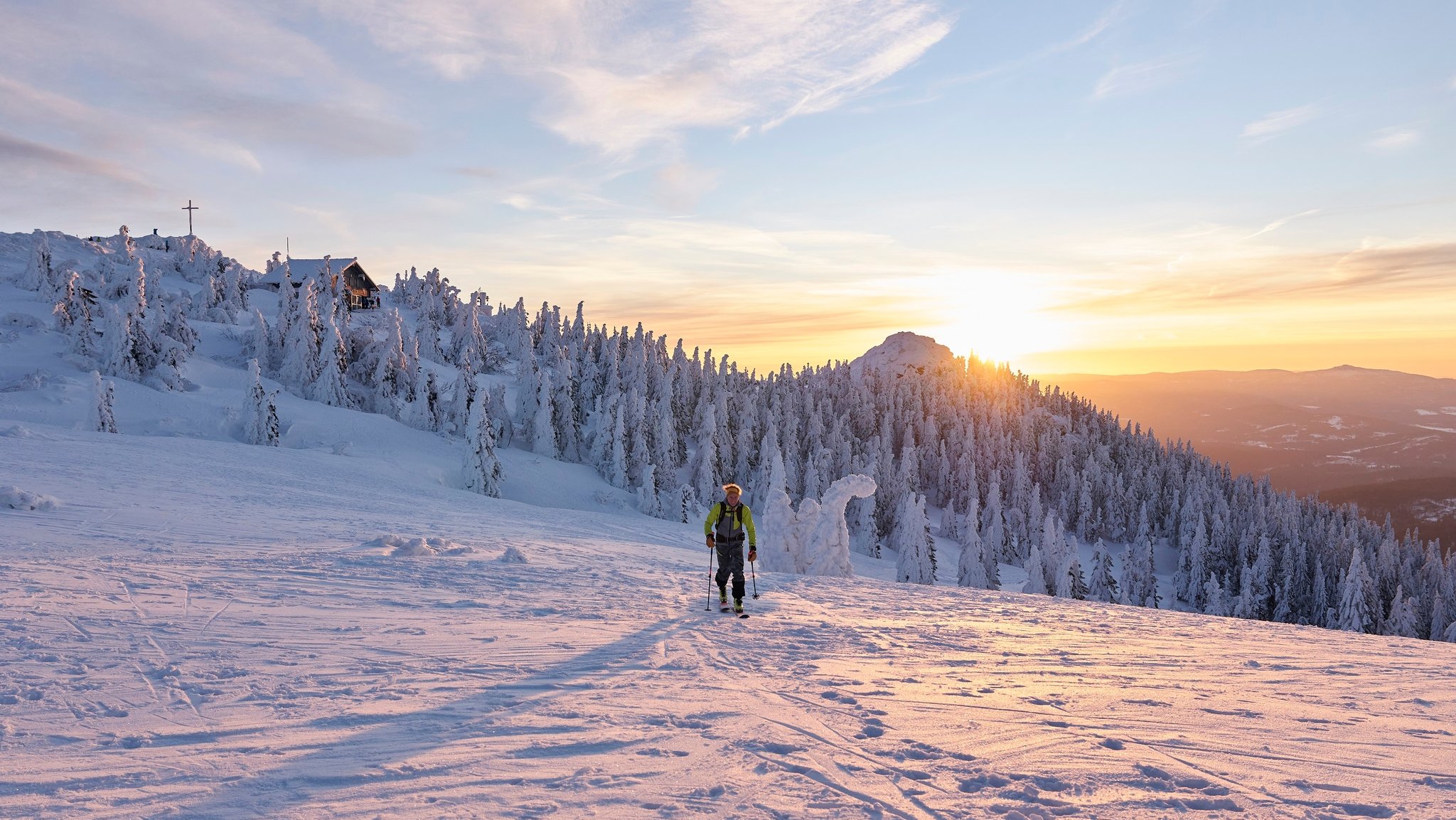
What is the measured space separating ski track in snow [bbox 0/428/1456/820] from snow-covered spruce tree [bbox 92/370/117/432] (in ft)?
111

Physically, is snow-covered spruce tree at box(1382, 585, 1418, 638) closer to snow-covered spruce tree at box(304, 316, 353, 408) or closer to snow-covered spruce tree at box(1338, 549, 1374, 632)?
snow-covered spruce tree at box(1338, 549, 1374, 632)

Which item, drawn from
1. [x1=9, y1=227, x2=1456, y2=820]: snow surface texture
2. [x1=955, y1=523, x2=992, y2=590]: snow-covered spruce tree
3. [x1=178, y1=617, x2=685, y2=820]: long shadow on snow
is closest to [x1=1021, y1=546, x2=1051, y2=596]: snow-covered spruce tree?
[x1=955, y1=523, x2=992, y2=590]: snow-covered spruce tree

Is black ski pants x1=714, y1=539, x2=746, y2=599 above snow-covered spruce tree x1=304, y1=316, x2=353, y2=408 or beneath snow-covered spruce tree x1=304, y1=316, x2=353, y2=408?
beneath

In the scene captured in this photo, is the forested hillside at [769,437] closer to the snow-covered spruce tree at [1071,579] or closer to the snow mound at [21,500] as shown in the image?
the snow-covered spruce tree at [1071,579]

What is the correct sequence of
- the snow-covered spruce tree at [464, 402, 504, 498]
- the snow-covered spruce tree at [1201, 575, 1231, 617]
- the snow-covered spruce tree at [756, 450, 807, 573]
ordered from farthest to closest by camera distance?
1. the snow-covered spruce tree at [1201, 575, 1231, 617]
2. the snow-covered spruce tree at [464, 402, 504, 498]
3. the snow-covered spruce tree at [756, 450, 807, 573]

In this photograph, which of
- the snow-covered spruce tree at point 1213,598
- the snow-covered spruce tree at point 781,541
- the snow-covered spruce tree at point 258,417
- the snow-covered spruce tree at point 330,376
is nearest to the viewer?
the snow-covered spruce tree at point 781,541

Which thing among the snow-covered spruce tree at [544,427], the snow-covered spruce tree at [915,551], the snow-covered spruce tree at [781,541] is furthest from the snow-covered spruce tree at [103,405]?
the snow-covered spruce tree at [915,551]

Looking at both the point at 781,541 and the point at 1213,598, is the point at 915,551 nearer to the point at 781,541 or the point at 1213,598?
the point at 781,541

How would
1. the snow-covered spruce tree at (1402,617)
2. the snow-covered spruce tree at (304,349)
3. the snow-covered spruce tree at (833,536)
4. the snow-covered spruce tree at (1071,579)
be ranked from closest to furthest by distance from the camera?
the snow-covered spruce tree at (833,536), the snow-covered spruce tree at (1071,579), the snow-covered spruce tree at (304,349), the snow-covered spruce tree at (1402,617)

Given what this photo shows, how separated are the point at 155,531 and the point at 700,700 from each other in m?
14.9

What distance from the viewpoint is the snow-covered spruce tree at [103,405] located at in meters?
41.0

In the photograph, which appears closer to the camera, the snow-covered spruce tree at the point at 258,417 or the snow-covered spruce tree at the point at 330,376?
the snow-covered spruce tree at the point at 258,417

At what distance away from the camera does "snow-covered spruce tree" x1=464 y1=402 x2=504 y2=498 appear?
52.9 metres

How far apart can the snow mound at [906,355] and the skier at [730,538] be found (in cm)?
17012
